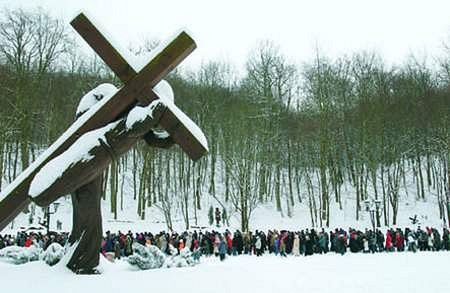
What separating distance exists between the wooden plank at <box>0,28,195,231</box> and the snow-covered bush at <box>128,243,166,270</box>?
495cm

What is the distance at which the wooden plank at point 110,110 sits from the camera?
7.24 metres

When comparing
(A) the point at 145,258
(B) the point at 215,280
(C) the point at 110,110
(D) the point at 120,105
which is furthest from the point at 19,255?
(D) the point at 120,105

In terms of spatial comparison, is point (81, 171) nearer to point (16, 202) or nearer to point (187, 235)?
point (16, 202)

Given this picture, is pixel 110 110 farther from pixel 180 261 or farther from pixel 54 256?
pixel 180 261

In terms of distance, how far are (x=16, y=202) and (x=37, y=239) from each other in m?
16.1

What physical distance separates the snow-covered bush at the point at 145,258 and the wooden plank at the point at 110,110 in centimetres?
495

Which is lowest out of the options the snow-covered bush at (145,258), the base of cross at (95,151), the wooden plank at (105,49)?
the snow-covered bush at (145,258)

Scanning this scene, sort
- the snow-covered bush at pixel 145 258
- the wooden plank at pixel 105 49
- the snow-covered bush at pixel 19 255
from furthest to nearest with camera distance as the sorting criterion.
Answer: the snow-covered bush at pixel 19 255 < the snow-covered bush at pixel 145 258 < the wooden plank at pixel 105 49

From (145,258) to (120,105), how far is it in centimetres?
552

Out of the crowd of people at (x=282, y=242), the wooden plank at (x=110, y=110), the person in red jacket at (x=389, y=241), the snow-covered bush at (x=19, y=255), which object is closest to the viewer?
the wooden plank at (x=110, y=110)

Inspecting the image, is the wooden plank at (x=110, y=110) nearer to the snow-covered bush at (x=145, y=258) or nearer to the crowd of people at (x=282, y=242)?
the snow-covered bush at (x=145, y=258)

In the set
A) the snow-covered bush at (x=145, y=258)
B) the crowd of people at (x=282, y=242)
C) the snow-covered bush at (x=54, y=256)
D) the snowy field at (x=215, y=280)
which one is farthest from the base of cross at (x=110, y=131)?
the crowd of people at (x=282, y=242)

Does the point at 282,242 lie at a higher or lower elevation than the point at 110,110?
lower

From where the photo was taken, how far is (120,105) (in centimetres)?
784
